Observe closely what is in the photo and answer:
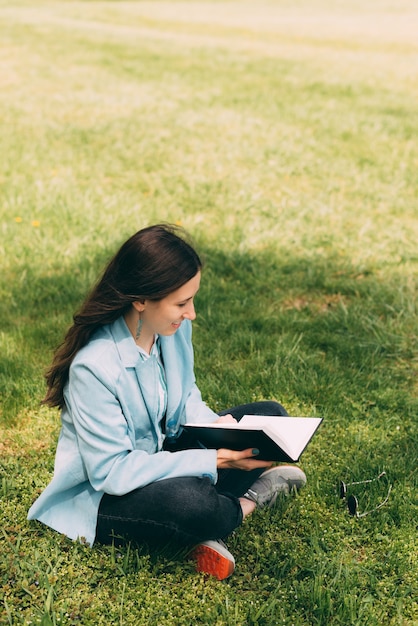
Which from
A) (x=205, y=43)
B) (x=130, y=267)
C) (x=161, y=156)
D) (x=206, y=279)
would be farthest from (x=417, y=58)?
(x=130, y=267)

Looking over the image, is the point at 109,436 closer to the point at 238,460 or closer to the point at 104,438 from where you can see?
the point at 104,438

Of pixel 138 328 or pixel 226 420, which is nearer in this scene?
pixel 138 328

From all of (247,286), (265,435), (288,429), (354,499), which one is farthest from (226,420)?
(247,286)

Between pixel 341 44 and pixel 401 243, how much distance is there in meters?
12.6

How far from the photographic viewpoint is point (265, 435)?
252 cm

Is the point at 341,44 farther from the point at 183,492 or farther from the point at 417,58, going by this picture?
the point at 183,492

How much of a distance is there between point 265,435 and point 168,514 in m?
0.44

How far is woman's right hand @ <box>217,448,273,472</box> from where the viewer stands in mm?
2729

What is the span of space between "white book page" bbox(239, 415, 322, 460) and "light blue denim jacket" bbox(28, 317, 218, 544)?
0.24m

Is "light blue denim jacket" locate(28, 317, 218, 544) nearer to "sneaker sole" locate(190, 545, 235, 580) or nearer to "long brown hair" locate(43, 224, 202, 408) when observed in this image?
"long brown hair" locate(43, 224, 202, 408)

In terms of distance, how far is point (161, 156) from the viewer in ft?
24.0

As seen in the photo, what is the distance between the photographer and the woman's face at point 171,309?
266 centimetres

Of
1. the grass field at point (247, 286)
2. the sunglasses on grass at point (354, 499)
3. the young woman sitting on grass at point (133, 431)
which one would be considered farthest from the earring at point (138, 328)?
the sunglasses on grass at point (354, 499)

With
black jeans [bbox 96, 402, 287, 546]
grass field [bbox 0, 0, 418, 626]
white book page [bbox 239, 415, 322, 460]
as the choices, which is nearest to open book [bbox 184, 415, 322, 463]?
white book page [bbox 239, 415, 322, 460]
